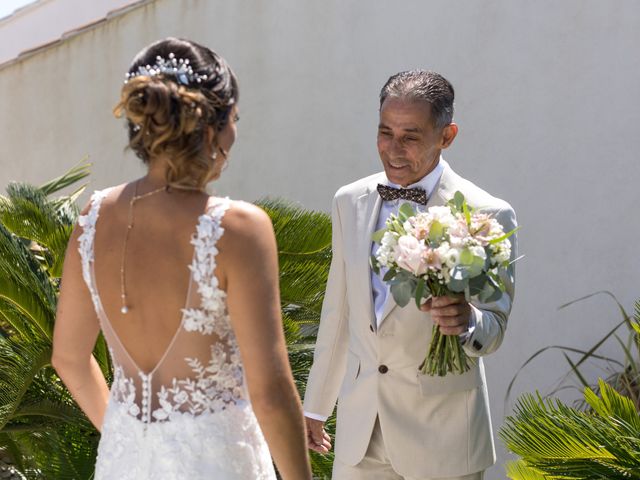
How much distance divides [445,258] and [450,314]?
0.58 feet

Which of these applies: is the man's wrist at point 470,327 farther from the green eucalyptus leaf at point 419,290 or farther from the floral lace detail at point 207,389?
the floral lace detail at point 207,389

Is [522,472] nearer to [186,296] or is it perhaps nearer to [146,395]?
[146,395]

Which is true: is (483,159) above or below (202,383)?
above

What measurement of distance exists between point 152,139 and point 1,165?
905 cm

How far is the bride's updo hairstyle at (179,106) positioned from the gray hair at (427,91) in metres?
1.36

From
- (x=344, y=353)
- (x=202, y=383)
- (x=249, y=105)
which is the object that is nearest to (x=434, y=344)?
(x=344, y=353)

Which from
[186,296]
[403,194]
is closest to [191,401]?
[186,296]

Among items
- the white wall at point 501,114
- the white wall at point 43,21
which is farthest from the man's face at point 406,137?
the white wall at point 43,21

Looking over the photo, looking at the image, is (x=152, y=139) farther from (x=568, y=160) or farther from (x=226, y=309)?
(x=568, y=160)

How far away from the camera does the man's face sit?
4.06m

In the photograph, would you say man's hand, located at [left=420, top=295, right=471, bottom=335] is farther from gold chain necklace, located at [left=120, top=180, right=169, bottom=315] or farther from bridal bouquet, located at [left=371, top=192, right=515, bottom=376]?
gold chain necklace, located at [left=120, top=180, right=169, bottom=315]

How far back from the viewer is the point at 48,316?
6.22 meters

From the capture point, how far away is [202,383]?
111 inches

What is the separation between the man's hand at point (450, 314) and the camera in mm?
3633
